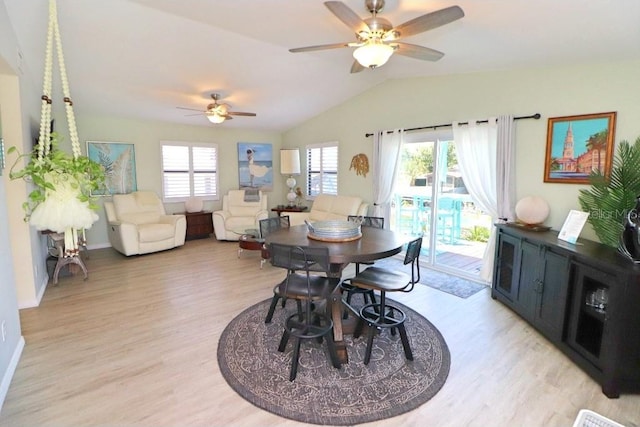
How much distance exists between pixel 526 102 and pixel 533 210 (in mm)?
1223

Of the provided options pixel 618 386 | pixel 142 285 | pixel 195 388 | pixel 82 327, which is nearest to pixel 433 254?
pixel 618 386

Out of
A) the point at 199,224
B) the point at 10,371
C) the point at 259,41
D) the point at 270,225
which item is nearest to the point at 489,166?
the point at 270,225

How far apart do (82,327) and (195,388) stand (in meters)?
1.54

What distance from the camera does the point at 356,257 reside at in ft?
7.63

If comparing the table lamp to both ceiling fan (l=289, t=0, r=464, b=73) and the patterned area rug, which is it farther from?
ceiling fan (l=289, t=0, r=464, b=73)

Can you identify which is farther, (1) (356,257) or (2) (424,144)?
(2) (424,144)

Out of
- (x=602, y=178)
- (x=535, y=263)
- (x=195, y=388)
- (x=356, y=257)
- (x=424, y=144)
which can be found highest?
(x=424, y=144)

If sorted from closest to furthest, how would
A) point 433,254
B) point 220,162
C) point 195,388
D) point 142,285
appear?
point 195,388 → point 142,285 → point 433,254 → point 220,162

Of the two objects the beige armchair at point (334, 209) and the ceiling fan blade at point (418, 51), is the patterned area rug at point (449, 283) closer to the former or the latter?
the beige armchair at point (334, 209)

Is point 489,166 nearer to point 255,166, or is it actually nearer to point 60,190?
point 60,190

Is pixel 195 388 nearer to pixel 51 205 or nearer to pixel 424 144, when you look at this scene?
pixel 51 205

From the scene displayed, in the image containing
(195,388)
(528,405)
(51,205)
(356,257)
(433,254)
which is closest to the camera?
(51,205)

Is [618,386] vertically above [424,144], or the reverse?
[424,144]

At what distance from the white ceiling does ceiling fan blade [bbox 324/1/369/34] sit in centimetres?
56
